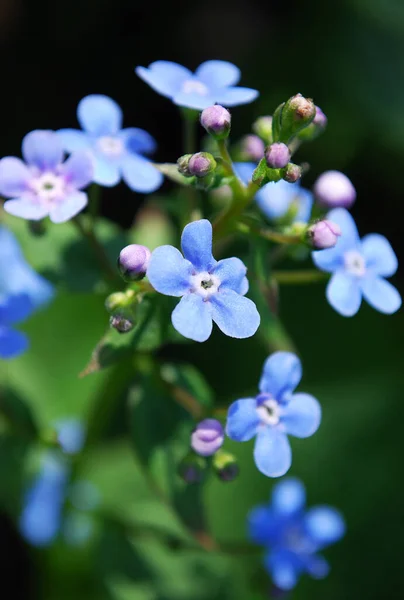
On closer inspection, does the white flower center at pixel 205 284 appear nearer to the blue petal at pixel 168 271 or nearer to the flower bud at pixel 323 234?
the blue petal at pixel 168 271

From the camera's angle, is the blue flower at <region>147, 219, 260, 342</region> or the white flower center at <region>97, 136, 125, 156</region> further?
the white flower center at <region>97, 136, 125, 156</region>

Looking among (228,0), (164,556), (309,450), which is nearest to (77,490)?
(164,556)

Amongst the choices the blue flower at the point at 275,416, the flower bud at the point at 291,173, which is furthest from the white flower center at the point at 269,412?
the flower bud at the point at 291,173

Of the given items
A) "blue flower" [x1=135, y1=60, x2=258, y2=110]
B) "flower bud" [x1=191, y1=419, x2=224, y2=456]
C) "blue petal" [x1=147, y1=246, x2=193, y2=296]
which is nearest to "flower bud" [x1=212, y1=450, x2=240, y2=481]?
"flower bud" [x1=191, y1=419, x2=224, y2=456]

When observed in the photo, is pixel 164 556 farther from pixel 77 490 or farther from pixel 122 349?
pixel 122 349

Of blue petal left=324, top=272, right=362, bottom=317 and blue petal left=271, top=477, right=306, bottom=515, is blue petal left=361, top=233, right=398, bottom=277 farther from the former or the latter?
blue petal left=271, top=477, right=306, bottom=515
